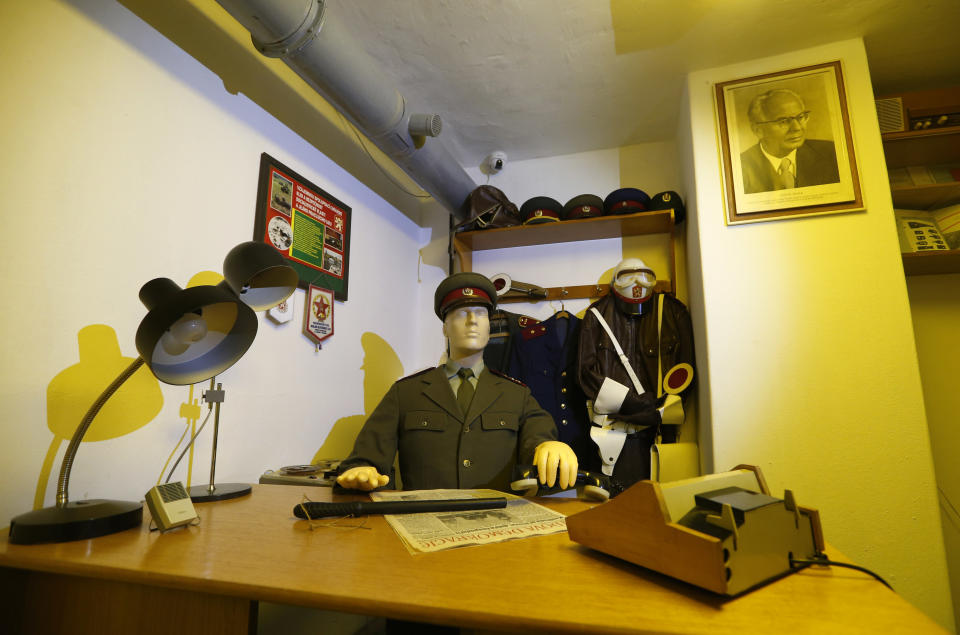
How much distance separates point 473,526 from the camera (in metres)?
0.88

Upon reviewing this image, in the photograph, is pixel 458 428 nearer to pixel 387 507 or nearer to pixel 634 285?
pixel 387 507

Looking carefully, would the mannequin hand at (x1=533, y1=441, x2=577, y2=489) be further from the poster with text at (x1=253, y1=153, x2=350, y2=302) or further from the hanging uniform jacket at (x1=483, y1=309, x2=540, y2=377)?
the hanging uniform jacket at (x1=483, y1=309, x2=540, y2=377)

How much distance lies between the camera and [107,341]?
4.16 feet

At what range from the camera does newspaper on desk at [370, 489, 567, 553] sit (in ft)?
2.60

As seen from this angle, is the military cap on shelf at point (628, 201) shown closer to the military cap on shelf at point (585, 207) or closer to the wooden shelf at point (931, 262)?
the military cap on shelf at point (585, 207)

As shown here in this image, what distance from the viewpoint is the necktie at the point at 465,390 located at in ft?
5.48

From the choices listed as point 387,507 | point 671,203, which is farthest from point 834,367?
point 387,507

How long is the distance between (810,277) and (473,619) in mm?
2092

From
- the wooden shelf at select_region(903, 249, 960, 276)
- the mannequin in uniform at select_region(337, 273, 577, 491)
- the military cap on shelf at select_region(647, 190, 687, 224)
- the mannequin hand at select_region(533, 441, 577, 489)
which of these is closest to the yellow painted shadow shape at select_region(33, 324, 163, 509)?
the mannequin in uniform at select_region(337, 273, 577, 491)

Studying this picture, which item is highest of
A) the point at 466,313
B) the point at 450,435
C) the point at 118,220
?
the point at 118,220

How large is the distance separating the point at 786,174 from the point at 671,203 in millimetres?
579

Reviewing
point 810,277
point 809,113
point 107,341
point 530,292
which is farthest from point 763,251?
point 107,341

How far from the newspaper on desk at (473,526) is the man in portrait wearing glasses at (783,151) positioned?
1846 millimetres

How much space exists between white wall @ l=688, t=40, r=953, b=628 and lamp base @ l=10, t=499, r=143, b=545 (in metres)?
2.01
